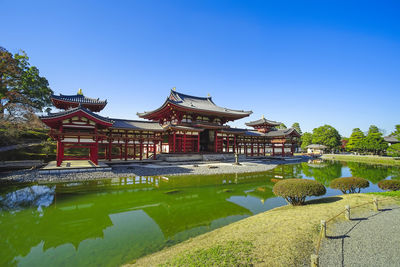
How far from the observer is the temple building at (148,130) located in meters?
15.6

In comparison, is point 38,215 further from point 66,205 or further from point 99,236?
point 99,236

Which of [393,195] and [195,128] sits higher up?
[195,128]

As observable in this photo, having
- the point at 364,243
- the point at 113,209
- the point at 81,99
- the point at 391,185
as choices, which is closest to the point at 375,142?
the point at 391,185

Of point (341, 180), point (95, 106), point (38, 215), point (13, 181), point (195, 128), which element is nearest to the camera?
point (38, 215)

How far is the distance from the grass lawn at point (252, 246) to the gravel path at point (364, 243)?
1.38ft

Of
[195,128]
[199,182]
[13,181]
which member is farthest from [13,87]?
[199,182]

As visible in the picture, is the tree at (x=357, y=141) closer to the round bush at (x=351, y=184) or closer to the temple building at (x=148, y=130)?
the temple building at (x=148, y=130)

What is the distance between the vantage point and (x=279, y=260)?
4047 millimetres

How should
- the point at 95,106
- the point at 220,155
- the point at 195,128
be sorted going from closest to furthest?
1. the point at 95,106
2. the point at 195,128
3. the point at 220,155

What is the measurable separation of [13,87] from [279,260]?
35.6 metres

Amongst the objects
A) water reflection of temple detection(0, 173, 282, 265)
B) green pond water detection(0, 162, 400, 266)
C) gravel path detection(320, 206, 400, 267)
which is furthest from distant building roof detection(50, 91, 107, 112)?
gravel path detection(320, 206, 400, 267)

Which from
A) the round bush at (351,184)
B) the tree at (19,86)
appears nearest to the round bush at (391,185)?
the round bush at (351,184)

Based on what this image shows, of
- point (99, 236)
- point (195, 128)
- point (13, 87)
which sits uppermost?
point (13, 87)

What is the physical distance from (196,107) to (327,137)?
48.8m
